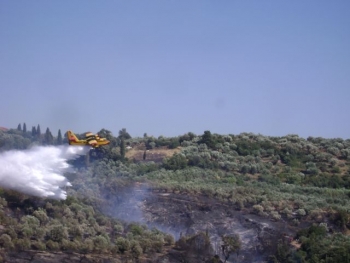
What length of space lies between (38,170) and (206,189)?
1765 cm

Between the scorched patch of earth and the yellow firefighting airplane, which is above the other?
the yellow firefighting airplane

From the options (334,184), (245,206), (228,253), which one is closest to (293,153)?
(334,184)

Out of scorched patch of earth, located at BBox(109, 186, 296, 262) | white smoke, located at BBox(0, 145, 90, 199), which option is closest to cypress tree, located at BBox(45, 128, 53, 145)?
white smoke, located at BBox(0, 145, 90, 199)

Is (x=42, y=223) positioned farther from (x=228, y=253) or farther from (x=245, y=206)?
(x=245, y=206)

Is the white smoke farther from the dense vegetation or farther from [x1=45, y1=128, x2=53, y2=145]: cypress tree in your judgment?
[x1=45, y1=128, x2=53, y2=145]: cypress tree

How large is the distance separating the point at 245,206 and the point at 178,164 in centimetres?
1910

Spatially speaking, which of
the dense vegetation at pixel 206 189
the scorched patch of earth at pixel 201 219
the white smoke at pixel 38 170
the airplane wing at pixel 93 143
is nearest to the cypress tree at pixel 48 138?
the dense vegetation at pixel 206 189

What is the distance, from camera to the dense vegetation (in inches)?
1797

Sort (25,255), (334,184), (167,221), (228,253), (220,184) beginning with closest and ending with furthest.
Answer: (25,255) < (228,253) < (167,221) < (220,184) < (334,184)

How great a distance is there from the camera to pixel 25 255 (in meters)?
41.1

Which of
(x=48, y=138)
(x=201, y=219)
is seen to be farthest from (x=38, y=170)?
(x=48, y=138)

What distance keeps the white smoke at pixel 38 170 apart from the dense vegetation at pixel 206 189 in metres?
1.17

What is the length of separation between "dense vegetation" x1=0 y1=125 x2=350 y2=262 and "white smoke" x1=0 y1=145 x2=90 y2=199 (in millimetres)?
1171

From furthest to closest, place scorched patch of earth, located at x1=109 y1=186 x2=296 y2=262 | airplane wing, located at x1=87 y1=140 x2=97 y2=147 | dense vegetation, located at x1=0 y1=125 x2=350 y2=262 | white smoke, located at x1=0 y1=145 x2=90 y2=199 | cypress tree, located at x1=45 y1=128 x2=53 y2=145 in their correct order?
cypress tree, located at x1=45 y1=128 x2=53 y2=145 < airplane wing, located at x1=87 y1=140 x2=97 y2=147 < white smoke, located at x1=0 y1=145 x2=90 y2=199 < scorched patch of earth, located at x1=109 y1=186 x2=296 y2=262 < dense vegetation, located at x1=0 y1=125 x2=350 y2=262
